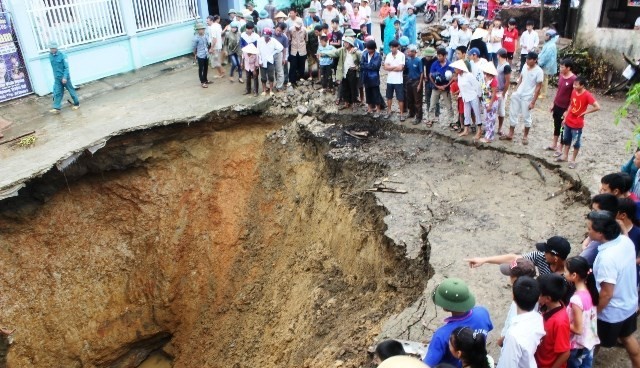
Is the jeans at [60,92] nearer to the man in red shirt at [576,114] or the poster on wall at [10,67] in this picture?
the poster on wall at [10,67]

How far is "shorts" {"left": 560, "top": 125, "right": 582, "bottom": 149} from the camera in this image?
8.05 meters

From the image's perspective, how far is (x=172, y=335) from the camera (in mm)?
11500

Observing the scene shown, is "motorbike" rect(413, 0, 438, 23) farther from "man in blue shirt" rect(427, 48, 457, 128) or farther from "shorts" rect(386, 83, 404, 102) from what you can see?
"man in blue shirt" rect(427, 48, 457, 128)

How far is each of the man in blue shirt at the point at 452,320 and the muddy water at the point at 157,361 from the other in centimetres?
875

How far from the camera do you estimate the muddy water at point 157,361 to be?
449 inches

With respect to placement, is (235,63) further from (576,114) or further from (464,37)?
(576,114)

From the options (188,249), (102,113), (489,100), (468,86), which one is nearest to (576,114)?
(489,100)

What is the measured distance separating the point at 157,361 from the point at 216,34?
7.57 metres

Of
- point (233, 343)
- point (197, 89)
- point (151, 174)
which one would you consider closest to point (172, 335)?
point (233, 343)

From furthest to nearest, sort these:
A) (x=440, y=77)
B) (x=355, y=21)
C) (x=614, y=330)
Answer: (x=355, y=21)
(x=440, y=77)
(x=614, y=330)

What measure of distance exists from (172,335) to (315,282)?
4.56 meters

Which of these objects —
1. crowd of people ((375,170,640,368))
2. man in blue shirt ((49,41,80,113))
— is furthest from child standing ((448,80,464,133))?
man in blue shirt ((49,41,80,113))

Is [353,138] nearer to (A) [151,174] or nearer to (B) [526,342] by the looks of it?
(A) [151,174]

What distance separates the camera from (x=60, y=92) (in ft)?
35.2
